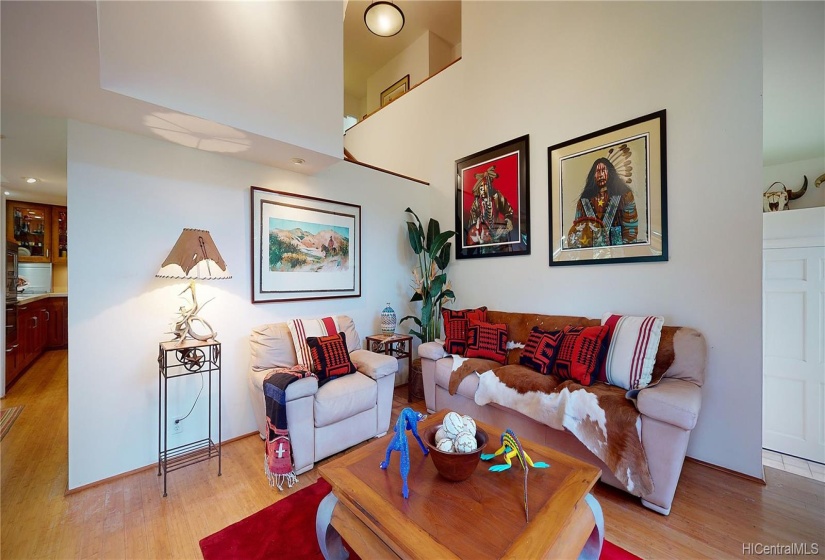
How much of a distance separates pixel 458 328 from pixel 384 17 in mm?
3760

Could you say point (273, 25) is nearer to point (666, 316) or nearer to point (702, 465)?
point (666, 316)

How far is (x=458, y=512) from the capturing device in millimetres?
1081

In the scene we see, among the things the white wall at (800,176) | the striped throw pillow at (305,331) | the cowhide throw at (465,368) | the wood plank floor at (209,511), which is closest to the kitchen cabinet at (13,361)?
the wood plank floor at (209,511)

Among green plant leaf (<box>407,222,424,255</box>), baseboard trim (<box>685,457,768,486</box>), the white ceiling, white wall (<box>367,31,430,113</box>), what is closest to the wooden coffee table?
baseboard trim (<box>685,457,768,486</box>)

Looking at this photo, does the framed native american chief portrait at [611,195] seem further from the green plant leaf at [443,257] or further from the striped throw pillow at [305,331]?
the striped throw pillow at [305,331]

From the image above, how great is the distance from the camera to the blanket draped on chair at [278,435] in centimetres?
196

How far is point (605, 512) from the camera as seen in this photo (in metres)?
1.76

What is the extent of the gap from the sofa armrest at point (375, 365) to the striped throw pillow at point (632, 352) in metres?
1.53

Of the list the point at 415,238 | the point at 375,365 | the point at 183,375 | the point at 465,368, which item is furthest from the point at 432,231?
the point at 183,375

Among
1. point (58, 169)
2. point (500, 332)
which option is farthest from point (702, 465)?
point (58, 169)

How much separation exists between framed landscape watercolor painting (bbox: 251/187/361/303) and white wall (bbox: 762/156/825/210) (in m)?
4.05

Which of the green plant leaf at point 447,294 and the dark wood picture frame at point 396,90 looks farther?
the dark wood picture frame at point 396,90

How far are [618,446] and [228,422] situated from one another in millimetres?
2711

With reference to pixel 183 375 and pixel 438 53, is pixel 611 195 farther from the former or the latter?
pixel 438 53
